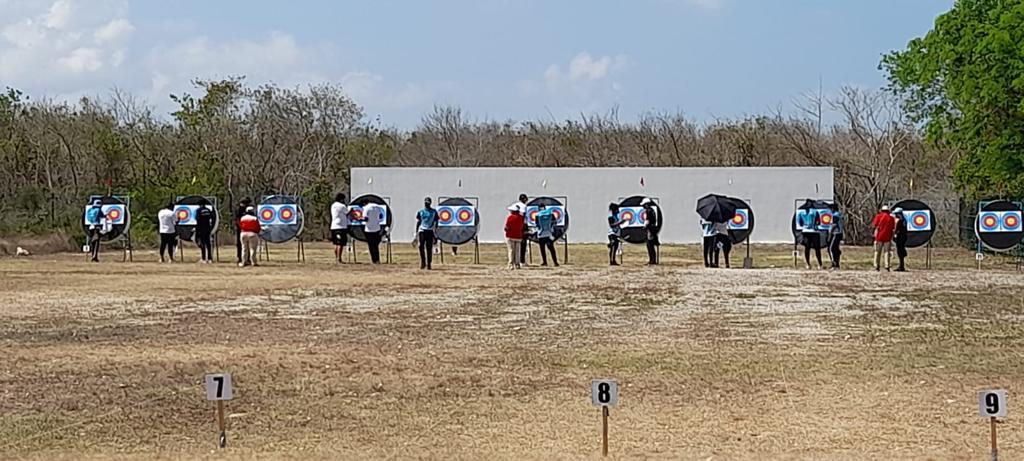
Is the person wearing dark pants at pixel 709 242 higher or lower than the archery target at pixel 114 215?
lower

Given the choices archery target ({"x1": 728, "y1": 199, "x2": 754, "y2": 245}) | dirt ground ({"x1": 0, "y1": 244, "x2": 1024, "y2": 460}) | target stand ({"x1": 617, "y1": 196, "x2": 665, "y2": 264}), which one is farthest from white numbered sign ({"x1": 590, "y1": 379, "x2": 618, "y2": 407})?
archery target ({"x1": 728, "y1": 199, "x2": 754, "y2": 245})

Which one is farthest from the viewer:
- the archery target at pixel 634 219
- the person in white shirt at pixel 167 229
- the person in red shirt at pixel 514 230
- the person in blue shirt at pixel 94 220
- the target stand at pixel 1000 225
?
the archery target at pixel 634 219

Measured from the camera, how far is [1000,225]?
30094 mm

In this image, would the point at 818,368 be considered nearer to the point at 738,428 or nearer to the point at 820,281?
the point at 738,428

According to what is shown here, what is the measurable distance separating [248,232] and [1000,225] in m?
18.3

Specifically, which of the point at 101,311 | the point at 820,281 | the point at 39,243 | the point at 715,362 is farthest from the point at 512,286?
the point at 39,243

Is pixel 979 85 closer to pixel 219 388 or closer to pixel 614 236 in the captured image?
pixel 614 236

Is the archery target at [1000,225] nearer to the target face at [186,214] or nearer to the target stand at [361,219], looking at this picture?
the target stand at [361,219]

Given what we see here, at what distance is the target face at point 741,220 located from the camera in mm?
33000

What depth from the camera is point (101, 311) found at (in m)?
16.4

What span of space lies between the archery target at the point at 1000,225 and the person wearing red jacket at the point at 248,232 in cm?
1747

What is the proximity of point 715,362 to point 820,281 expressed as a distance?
12199 millimetres

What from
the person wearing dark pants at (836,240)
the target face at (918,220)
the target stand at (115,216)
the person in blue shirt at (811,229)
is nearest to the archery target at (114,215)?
the target stand at (115,216)

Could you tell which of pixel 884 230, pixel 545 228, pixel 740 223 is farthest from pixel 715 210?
pixel 740 223
